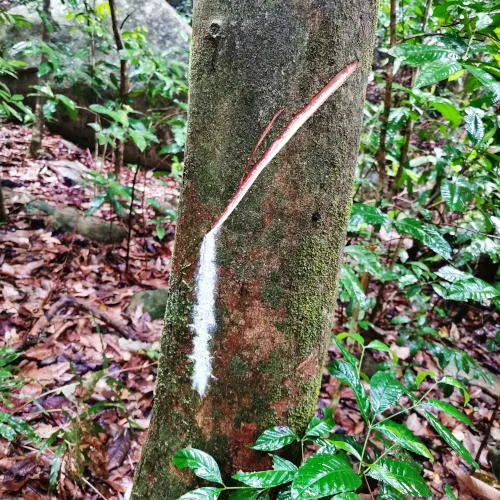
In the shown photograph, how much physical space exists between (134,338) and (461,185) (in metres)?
1.92

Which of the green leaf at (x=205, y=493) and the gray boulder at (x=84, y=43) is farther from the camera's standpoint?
the gray boulder at (x=84, y=43)

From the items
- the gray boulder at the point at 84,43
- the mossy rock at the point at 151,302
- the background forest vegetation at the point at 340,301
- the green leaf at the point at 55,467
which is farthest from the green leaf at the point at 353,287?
the gray boulder at the point at 84,43

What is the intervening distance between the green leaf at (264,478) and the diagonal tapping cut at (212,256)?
0.17 m

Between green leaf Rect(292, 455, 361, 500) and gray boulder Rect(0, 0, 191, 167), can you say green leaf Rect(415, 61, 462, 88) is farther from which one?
gray boulder Rect(0, 0, 191, 167)

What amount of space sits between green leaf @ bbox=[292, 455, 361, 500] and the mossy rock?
6.44 ft

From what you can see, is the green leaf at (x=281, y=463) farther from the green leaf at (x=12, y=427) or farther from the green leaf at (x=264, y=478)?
the green leaf at (x=12, y=427)

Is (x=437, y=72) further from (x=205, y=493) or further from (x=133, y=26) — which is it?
(x=133, y=26)

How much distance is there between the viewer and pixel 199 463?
0.75m

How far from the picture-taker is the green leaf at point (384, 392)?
873 mm

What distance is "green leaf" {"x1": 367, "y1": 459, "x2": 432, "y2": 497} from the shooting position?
27.6 inches

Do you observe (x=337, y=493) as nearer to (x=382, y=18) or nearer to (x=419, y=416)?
(x=419, y=416)

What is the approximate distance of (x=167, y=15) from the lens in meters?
5.56

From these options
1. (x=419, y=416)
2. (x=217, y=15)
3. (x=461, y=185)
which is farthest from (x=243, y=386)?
(x=419, y=416)

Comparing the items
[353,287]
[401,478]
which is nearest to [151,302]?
[353,287]
